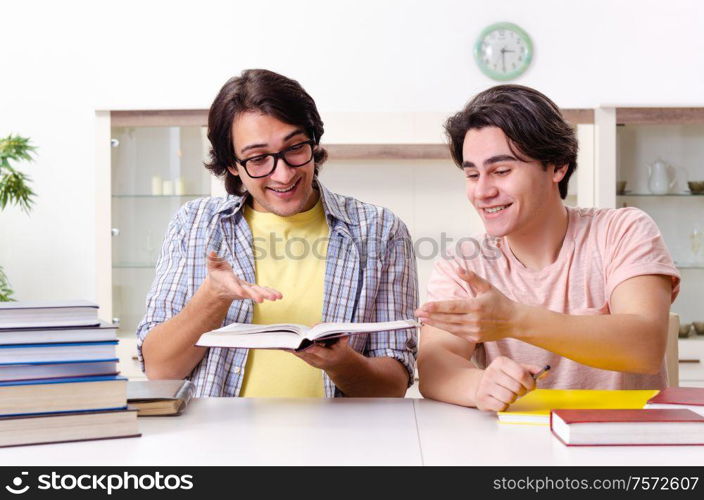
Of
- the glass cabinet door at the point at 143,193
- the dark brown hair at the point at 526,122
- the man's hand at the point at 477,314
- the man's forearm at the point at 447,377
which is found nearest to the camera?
the man's hand at the point at 477,314

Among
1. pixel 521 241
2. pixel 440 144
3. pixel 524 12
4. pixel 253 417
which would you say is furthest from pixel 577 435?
pixel 524 12

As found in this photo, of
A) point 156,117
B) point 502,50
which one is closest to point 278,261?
point 156,117

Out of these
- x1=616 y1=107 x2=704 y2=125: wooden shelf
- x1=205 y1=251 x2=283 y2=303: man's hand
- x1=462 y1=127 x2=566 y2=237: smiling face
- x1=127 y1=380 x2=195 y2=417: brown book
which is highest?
x1=616 y1=107 x2=704 y2=125: wooden shelf

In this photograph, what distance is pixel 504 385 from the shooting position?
1306 millimetres

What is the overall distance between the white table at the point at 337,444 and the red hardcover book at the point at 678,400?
27 cm

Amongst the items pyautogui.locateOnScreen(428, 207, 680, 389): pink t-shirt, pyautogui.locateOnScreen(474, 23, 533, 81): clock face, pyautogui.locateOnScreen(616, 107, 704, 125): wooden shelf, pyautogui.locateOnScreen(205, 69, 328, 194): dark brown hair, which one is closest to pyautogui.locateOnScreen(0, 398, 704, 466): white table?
pyautogui.locateOnScreen(428, 207, 680, 389): pink t-shirt

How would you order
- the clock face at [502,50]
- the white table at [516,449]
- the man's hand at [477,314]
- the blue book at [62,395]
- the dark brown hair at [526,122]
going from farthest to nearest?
1. the clock face at [502,50]
2. the dark brown hair at [526,122]
3. the man's hand at [477,314]
4. the blue book at [62,395]
5. the white table at [516,449]

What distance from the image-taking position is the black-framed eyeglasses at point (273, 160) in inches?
71.7

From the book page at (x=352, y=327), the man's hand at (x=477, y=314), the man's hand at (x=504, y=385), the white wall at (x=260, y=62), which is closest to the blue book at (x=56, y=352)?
the book page at (x=352, y=327)

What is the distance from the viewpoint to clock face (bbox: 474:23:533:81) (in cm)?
392

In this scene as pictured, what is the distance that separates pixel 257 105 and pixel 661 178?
2517 mm

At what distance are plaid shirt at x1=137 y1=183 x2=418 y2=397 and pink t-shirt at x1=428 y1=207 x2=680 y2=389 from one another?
21 centimetres

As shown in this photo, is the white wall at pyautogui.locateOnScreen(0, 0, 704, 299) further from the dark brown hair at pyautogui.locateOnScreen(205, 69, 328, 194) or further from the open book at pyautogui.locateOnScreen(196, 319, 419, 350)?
the open book at pyautogui.locateOnScreen(196, 319, 419, 350)

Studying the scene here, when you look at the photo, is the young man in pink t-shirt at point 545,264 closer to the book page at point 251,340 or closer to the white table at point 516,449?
the white table at point 516,449
